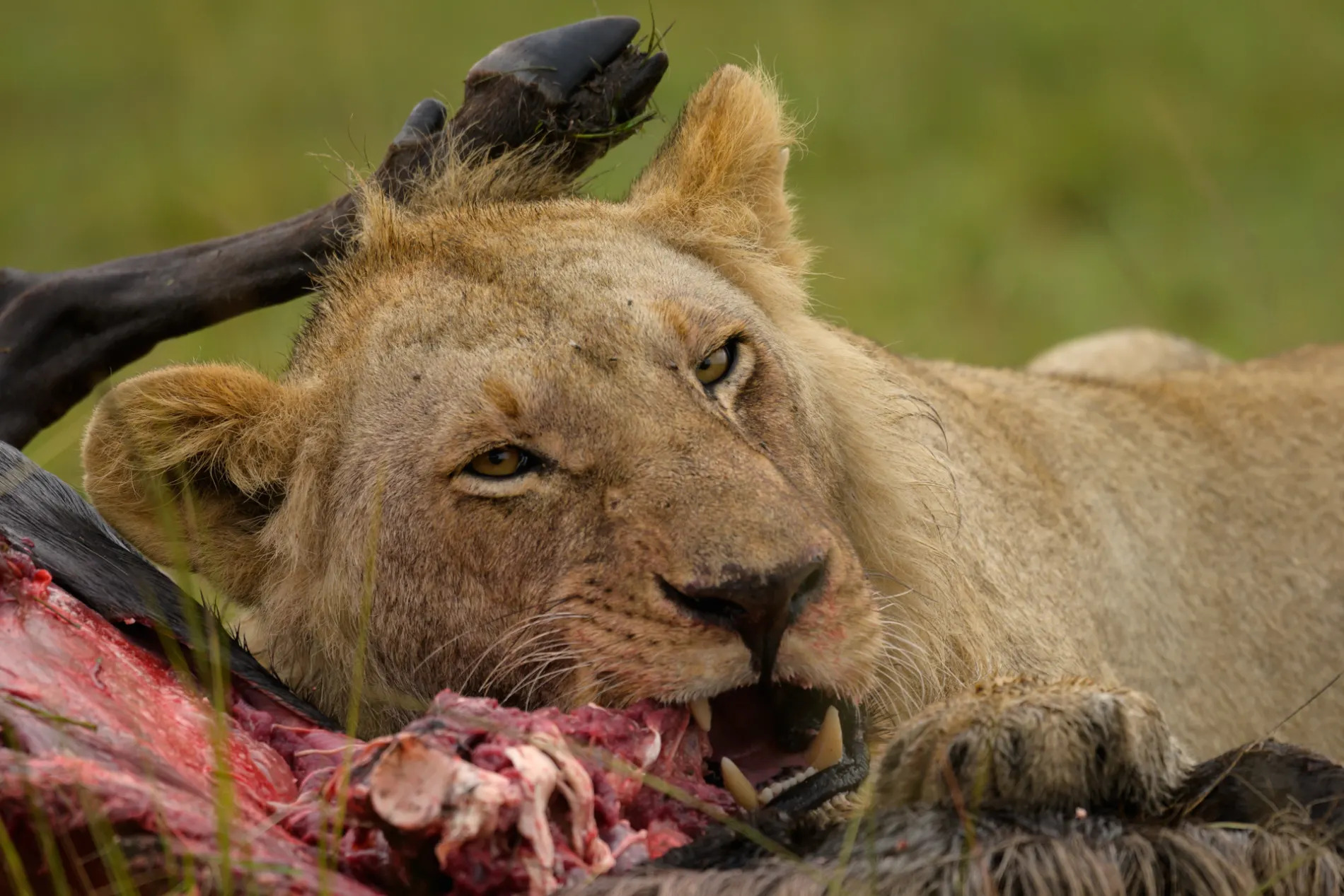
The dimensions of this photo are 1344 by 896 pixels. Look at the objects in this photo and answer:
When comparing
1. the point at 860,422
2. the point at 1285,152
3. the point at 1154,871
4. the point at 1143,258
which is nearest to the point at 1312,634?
the point at 860,422

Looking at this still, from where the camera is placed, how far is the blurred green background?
11445 mm

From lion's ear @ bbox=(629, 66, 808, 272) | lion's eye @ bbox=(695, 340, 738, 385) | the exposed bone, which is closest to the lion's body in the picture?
lion's ear @ bbox=(629, 66, 808, 272)

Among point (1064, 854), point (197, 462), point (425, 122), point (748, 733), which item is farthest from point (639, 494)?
point (425, 122)

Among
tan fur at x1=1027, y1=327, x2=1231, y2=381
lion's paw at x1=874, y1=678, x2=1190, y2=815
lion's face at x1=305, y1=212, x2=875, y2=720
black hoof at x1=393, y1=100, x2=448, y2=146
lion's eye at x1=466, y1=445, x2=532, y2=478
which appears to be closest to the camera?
lion's paw at x1=874, y1=678, x2=1190, y2=815

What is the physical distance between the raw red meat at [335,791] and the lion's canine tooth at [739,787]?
0.03 m

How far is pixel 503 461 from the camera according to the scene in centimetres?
316

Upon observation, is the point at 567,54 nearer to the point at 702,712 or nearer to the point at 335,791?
the point at 702,712

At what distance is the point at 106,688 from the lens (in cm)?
278

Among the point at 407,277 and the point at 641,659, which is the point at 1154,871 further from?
the point at 407,277

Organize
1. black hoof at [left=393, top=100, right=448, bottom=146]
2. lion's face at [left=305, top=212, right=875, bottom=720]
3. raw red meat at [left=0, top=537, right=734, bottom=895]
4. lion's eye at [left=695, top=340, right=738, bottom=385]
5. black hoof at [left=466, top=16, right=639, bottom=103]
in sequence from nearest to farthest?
raw red meat at [left=0, top=537, right=734, bottom=895], lion's face at [left=305, top=212, right=875, bottom=720], lion's eye at [left=695, top=340, right=738, bottom=385], black hoof at [left=466, top=16, right=639, bottom=103], black hoof at [left=393, top=100, right=448, bottom=146]

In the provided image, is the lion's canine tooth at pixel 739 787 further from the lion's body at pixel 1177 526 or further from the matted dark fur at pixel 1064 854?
the lion's body at pixel 1177 526

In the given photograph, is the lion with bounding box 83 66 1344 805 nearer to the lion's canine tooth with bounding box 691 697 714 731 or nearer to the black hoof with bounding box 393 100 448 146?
the lion's canine tooth with bounding box 691 697 714 731

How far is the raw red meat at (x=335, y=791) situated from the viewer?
237cm

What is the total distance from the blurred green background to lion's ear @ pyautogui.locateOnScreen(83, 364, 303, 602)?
6.38 m
